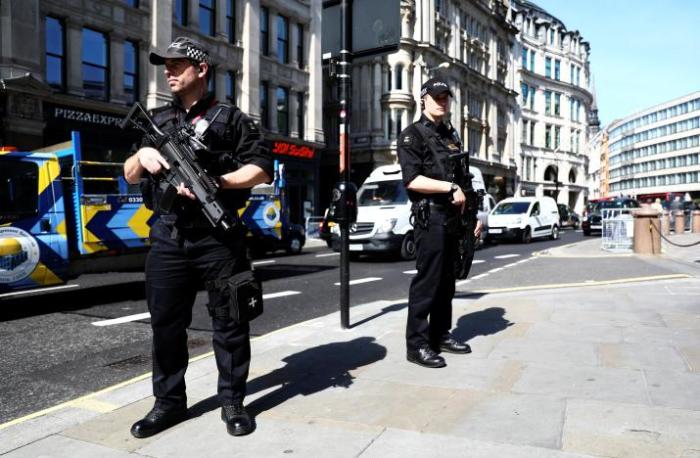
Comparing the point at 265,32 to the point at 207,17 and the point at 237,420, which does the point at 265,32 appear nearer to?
the point at 207,17

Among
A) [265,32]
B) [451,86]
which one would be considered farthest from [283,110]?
[451,86]

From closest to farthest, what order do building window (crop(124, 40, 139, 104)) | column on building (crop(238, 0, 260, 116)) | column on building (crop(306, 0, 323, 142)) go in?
building window (crop(124, 40, 139, 104)) → column on building (crop(238, 0, 260, 116)) → column on building (crop(306, 0, 323, 142))

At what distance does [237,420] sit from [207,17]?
24253mm

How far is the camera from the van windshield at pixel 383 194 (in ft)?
47.4

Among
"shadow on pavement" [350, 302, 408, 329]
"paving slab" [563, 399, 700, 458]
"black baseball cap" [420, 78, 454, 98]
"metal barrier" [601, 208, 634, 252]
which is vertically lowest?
"shadow on pavement" [350, 302, 408, 329]

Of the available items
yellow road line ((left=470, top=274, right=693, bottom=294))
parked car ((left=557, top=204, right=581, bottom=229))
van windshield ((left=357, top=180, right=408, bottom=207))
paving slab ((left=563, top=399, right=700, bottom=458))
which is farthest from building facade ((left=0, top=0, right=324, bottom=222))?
parked car ((left=557, top=204, right=581, bottom=229))

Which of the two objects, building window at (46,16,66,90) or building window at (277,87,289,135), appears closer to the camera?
building window at (46,16,66,90)

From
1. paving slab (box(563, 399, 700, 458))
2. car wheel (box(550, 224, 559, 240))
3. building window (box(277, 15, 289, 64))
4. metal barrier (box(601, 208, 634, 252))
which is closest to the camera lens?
paving slab (box(563, 399, 700, 458))

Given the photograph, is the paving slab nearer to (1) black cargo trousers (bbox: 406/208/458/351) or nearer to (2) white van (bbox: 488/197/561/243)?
(1) black cargo trousers (bbox: 406/208/458/351)

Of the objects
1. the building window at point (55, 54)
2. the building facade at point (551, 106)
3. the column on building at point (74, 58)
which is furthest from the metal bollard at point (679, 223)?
the building facade at point (551, 106)

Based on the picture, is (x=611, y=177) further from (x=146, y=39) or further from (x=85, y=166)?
(x=85, y=166)

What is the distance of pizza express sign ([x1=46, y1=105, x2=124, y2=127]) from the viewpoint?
17812mm

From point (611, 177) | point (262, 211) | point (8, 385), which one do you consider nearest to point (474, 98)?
point (262, 211)

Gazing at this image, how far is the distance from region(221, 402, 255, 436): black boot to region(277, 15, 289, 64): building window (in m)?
27.5
